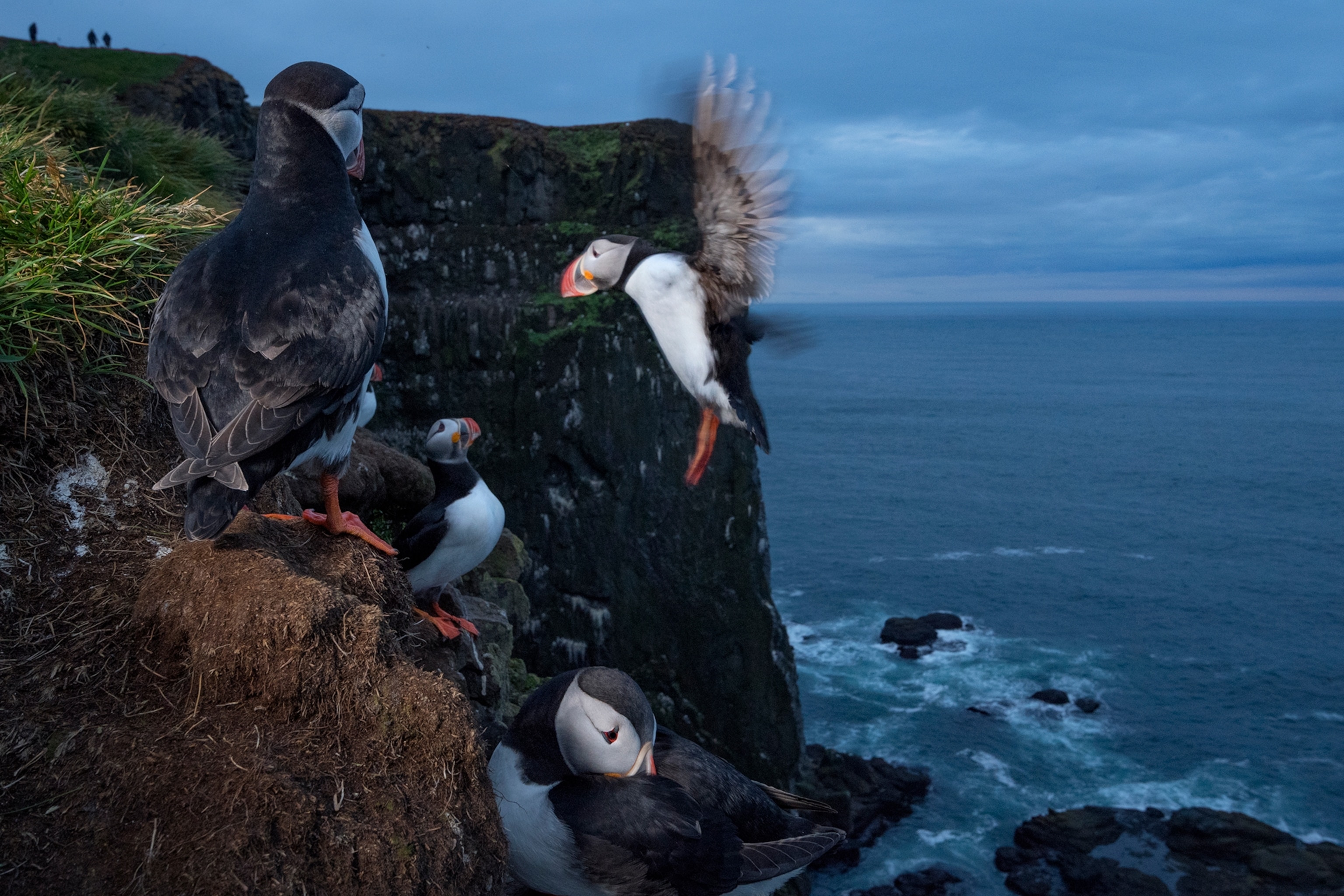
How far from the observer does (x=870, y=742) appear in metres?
31.7

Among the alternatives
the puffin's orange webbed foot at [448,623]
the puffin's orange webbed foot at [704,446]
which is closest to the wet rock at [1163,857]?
the puffin's orange webbed foot at [448,623]

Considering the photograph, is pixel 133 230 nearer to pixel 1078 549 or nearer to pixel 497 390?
pixel 497 390

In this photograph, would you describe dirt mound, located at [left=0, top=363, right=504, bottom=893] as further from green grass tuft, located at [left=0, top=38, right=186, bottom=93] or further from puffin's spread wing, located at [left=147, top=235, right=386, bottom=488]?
green grass tuft, located at [left=0, top=38, right=186, bottom=93]

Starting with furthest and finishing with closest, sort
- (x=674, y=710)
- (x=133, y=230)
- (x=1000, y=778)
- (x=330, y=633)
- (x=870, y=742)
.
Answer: (x=870, y=742), (x=1000, y=778), (x=674, y=710), (x=133, y=230), (x=330, y=633)

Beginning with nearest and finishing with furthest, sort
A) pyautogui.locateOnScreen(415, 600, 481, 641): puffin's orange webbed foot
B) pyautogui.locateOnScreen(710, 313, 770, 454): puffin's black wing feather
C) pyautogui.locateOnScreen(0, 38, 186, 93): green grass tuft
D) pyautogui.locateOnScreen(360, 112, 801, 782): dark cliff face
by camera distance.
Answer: pyautogui.locateOnScreen(710, 313, 770, 454): puffin's black wing feather, pyautogui.locateOnScreen(415, 600, 481, 641): puffin's orange webbed foot, pyautogui.locateOnScreen(0, 38, 186, 93): green grass tuft, pyautogui.locateOnScreen(360, 112, 801, 782): dark cliff face

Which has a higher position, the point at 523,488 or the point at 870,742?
the point at 523,488

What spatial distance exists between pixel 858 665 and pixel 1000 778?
8.51 m

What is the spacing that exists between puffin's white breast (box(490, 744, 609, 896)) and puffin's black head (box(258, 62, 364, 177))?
10.9ft

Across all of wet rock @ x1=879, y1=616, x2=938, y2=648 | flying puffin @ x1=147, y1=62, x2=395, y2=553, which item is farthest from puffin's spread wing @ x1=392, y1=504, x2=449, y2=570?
wet rock @ x1=879, y1=616, x2=938, y2=648

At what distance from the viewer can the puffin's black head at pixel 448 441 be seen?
771cm

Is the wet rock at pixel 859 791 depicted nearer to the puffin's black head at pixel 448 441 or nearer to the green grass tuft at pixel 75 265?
the puffin's black head at pixel 448 441

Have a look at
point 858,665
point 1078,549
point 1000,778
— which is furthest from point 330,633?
point 1078,549

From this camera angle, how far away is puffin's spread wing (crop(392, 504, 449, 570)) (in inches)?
279

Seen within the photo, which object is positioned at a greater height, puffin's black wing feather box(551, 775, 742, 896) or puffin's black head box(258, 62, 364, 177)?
puffin's black head box(258, 62, 364, 177)
